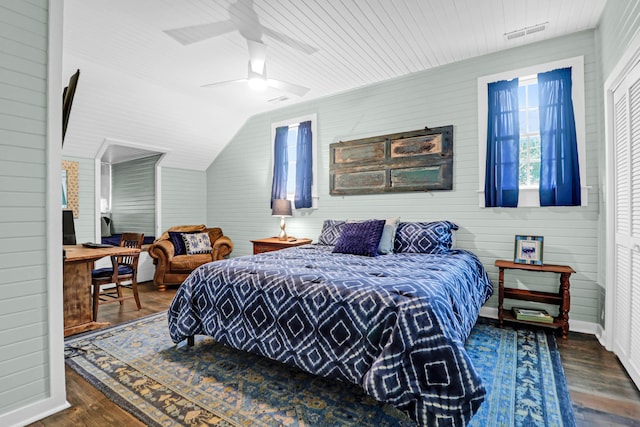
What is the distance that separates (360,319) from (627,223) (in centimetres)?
209

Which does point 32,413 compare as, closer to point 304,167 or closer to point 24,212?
point 24,212

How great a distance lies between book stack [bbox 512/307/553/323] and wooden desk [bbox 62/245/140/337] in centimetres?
393

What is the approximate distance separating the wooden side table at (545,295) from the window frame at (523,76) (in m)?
0.66

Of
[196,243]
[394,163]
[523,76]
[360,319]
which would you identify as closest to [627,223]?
[523,76]

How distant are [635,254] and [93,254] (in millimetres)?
4288

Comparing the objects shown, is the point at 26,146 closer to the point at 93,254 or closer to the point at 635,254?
the point at 93,254

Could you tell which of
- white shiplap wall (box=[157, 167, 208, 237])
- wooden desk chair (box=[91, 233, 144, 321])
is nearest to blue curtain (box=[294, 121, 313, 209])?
wooden desk chair (box=[91, 233, 144, 321])

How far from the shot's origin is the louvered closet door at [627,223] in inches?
82.8

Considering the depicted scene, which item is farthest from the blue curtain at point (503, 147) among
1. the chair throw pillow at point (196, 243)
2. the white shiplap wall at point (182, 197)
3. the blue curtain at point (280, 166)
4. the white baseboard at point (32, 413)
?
the white shiplap wall at point (182, 197)

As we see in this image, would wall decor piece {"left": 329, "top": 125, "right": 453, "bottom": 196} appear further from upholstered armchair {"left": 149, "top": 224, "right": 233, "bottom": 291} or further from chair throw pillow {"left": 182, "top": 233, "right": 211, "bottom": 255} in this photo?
chair throw pillow {"left": 182, "top": 233, "right": 211, "bottom": 255}

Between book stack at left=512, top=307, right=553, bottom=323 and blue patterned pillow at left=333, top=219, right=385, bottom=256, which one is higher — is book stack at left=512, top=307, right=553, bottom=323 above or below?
below

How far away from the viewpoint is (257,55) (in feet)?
9.58

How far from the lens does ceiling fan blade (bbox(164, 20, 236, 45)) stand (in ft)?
9.31

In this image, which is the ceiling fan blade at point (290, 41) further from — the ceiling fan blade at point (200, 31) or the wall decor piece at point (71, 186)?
the wall decor piece at point (71, 186)
